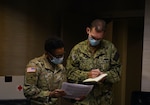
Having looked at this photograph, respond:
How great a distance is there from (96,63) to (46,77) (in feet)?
2.47

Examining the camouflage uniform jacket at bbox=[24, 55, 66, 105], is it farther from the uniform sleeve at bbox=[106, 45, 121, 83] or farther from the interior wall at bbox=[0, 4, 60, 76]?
the interior wall at bbox=[0, 4, 60, 76]

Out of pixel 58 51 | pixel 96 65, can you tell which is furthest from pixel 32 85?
pixel 96 65

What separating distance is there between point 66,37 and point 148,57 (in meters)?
1.45

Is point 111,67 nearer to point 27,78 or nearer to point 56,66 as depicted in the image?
point 56,66

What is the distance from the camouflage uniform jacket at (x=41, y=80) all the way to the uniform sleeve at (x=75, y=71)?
1.42ft

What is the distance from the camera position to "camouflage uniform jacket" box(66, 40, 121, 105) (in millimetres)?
2982

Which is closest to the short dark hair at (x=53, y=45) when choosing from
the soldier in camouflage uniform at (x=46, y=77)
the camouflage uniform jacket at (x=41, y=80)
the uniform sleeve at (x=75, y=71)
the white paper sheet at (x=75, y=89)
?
the soldier in camouflage uniform at (x=46, y=77)

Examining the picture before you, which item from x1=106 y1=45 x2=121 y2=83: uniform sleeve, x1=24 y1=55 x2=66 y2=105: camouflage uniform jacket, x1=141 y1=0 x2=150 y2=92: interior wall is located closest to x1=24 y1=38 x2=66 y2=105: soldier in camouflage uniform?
x1=24 y1=55 x2=66 y2=105: camouflage uniform jacket

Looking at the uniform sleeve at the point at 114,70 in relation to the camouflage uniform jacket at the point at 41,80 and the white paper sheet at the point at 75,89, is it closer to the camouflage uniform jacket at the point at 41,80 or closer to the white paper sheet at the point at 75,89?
the white paper sheet at the point at 75,89

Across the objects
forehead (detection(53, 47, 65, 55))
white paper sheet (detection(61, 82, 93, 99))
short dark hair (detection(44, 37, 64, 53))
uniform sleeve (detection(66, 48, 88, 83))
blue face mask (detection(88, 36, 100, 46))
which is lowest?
white paper sheet (detection(61, 82, 93, 99))

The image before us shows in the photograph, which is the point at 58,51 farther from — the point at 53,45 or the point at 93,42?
the point at 93,42

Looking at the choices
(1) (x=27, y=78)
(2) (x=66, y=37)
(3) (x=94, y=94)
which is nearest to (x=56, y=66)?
(1) (x=27, y=78)

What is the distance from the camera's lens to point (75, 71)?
299cm

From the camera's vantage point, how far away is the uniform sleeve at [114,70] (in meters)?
2.91
